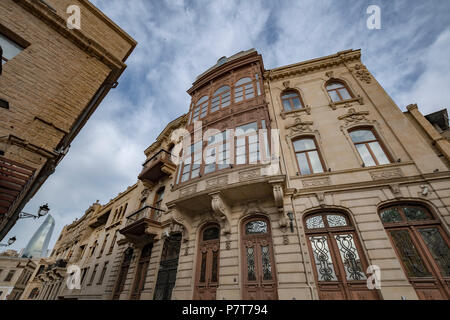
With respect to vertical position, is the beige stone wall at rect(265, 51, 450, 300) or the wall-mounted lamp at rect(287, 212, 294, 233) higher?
the beige stone wall at rect(265, 51, 450, 300)

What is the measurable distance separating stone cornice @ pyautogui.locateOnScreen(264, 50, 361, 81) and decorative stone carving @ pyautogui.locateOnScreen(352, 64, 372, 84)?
34.7 inches

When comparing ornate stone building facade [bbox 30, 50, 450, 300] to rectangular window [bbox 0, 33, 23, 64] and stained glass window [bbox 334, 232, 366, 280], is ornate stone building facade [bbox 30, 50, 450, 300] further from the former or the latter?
rectangular window [bbox 0, 33, 23, 64]

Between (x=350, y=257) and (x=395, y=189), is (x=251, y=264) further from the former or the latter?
(x=395, y=189)

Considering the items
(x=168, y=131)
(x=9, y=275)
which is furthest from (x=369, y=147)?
(x=9, y=275)

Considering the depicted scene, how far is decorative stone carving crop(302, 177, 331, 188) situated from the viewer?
952 centimetres

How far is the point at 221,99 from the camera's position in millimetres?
14031

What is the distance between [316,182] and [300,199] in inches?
45.5

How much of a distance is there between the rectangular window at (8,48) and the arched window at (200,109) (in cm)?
902

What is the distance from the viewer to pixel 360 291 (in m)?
7.21

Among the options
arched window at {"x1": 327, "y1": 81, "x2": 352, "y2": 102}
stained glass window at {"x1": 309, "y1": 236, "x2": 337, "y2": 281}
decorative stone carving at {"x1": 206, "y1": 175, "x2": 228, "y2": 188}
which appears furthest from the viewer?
arched window at {"x1": 327, "y1": 81, "x2": 352, "y2": 102}

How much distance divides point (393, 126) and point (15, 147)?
48.8ft

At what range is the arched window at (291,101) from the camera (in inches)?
521

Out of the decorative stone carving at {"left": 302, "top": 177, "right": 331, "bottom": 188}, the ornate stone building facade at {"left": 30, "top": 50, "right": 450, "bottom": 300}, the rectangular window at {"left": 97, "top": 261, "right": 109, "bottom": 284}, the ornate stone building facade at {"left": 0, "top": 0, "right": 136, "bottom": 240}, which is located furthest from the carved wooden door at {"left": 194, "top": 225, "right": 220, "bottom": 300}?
the rectangular window at {"left": 97, "top": 261, "right": 109, "bottom": 284}

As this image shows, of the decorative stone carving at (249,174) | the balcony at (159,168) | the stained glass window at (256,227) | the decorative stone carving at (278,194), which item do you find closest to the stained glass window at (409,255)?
the decorative stone carving at (278,194)
